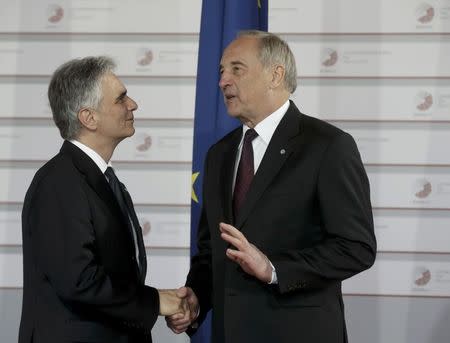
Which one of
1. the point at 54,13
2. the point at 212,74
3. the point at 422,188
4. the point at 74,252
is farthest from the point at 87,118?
the point at 422,188

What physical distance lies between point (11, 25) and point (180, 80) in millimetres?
948

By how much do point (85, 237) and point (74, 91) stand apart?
492 mm

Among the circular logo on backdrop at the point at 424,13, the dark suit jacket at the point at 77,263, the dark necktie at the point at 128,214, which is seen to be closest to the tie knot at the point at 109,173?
the dark necktie at the point at 128,214

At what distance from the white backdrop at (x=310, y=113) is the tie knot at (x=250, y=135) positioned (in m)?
1.43

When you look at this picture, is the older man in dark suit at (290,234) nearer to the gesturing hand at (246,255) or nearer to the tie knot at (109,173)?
the gesturing hand at (246,255)

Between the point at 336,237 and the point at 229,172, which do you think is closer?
the point at 336,237

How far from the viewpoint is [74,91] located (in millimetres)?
2551

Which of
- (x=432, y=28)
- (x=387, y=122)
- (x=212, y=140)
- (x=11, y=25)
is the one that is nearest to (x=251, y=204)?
(x=212, y=140)

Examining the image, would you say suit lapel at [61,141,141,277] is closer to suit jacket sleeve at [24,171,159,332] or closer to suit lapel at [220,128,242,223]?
suit jacket sleeve at [24,171,159,332]

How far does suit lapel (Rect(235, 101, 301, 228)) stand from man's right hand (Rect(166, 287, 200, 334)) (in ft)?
1.28

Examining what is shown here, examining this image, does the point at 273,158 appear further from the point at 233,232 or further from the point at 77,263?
the point at 77,263

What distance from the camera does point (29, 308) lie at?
2.44 metres

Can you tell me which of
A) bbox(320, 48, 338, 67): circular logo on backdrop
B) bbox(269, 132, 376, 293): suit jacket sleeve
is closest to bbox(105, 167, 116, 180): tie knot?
bbox(269, 132, 376, 293): suit jacket sleeve

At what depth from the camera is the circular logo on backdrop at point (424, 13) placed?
410 centimetres
